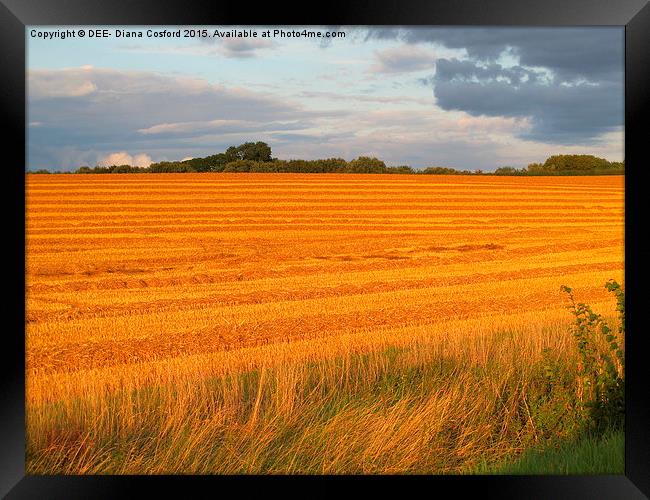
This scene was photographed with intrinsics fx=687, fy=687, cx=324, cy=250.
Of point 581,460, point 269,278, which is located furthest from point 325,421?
point 269,278

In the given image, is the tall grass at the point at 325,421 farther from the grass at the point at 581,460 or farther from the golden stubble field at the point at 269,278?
the grass at the point at 581,460

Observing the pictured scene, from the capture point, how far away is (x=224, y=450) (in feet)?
13.9

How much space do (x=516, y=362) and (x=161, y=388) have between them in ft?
9.60

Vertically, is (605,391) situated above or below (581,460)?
above
